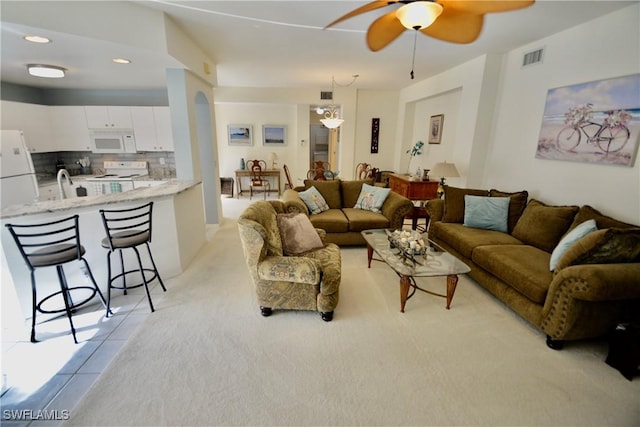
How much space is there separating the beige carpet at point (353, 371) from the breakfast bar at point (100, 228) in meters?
0.64

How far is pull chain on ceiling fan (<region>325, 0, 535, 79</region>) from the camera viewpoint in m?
1.62

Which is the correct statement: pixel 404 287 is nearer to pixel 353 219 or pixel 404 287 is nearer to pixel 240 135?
pixel 353 219

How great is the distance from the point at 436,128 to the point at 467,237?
11.3 ft

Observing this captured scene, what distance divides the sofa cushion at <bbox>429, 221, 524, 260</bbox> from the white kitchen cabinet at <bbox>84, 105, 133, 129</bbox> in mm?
5490

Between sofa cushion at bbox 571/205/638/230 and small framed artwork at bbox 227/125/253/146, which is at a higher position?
small framed artwork at bbox 227/125/253/146

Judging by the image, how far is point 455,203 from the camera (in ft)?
11.8

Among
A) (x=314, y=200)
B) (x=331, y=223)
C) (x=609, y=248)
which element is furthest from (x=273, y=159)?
(x=609, y=248)

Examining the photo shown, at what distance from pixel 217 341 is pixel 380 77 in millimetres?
5300

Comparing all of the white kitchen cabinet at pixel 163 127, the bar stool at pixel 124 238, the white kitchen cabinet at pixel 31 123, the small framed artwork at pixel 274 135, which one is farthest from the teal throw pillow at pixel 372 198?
the white kitchen cabinet at pixel 31 123

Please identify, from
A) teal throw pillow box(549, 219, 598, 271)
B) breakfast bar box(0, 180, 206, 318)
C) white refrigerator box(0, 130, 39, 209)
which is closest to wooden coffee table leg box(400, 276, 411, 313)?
teal throw pillow box(549, 219, 598, 271)

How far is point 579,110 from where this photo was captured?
285 centimetres

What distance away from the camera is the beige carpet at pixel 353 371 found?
1596mm

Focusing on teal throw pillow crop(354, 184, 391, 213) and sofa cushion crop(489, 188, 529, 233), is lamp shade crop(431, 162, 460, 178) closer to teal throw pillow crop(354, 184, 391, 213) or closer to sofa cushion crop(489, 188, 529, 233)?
teal throw pillow crop(354, 184, 391, 213)

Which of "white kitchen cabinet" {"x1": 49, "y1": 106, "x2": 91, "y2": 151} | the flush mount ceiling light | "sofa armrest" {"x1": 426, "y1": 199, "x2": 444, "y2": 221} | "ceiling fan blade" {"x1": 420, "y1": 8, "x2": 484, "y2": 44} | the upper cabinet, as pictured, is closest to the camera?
"ceiling fan blade" {"x1": 420, "y1": 8, "x2": 484, "y2": 44}
